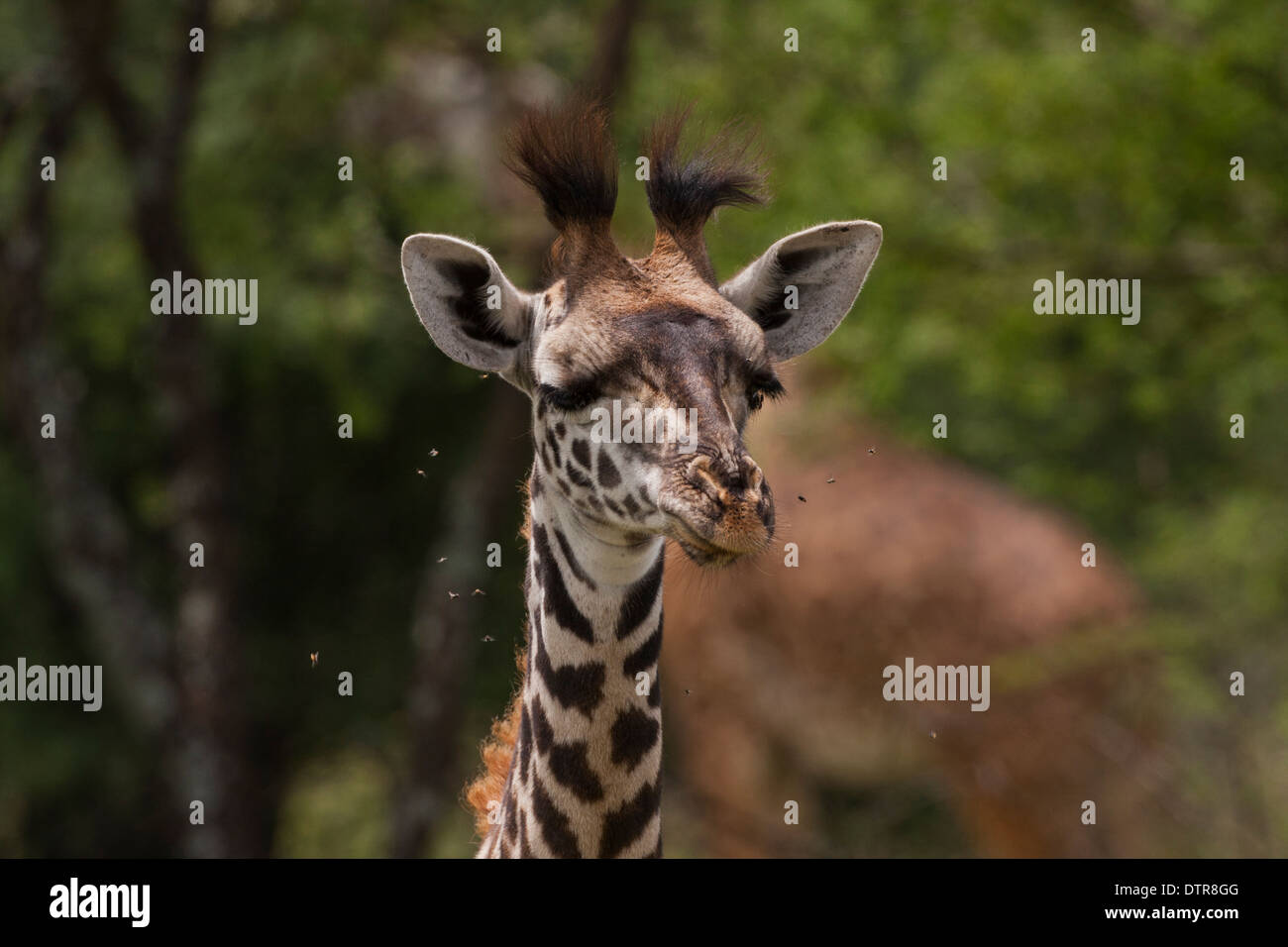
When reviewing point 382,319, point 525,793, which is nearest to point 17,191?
point 382,319

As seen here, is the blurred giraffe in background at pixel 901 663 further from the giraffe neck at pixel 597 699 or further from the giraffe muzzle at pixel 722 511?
the giraffe muzzle at pixel 722 511

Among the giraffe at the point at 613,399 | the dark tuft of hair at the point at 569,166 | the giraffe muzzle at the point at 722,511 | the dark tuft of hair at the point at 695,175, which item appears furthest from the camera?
the dark tuft of hair at the point at 695,175

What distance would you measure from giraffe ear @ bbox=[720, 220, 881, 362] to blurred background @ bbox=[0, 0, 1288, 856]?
539 centimetres

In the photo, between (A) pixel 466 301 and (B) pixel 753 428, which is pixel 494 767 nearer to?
(A) pixel 466 301

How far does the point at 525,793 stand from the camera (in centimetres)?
574

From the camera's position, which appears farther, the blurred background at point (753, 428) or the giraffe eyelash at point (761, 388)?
the blurred background at point (753, 428)

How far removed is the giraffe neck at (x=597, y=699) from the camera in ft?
18.0

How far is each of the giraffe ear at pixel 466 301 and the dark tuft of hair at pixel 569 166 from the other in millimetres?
360

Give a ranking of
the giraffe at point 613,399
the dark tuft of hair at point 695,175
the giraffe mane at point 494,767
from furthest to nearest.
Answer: the giraffe mane at point 494,767 → the dark tuft of hair at point 695,175 → the giraffe at point 613,399

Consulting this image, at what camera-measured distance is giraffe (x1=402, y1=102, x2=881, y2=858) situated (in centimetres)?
508

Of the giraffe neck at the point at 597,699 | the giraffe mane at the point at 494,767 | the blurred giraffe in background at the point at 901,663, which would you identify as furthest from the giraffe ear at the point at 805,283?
the blurred giraffe in background at the point at 901,663

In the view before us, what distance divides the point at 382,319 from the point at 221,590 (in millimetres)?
3664

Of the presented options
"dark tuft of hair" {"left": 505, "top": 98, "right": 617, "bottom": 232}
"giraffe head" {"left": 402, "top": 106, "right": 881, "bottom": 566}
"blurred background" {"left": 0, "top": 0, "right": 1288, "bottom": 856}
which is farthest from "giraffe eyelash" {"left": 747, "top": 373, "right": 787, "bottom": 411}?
"blurred background" {"left": 0, "top": 0, "right": 1288, "bottom": 856}

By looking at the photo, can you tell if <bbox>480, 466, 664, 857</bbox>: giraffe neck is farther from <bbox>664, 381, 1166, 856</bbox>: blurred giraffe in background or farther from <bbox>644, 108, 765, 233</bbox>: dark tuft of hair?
<bbox>664, 381, 1166, 856</bbox>: blurred giraffe in background
